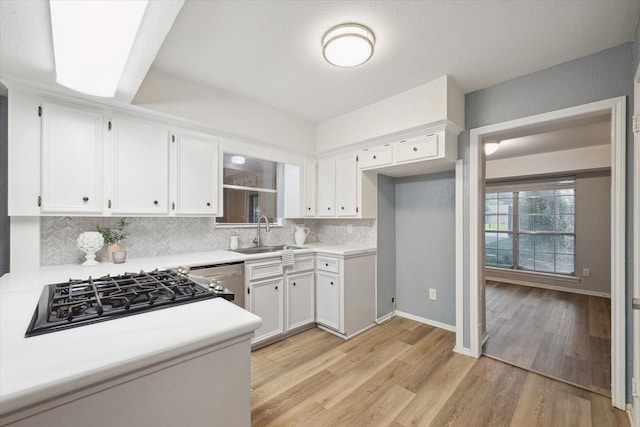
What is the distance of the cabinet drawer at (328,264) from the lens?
2984 mm

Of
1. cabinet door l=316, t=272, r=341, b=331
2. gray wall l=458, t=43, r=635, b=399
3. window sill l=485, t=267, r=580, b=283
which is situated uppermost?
gray wall l=458, t=43, r=635, b=399

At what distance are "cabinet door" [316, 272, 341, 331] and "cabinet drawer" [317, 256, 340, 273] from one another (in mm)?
60

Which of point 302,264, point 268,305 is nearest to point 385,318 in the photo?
point 302,264

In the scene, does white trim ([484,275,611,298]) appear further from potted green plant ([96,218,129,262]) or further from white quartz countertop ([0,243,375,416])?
potted green plant ([96,218,129,262])

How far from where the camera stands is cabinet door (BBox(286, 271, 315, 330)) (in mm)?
2912

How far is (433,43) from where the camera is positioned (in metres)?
1.95

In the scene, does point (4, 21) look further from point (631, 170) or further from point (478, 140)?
point (631, 170)

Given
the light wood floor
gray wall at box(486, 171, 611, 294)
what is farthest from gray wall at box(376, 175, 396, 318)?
gray wall at box(486, 171, 611, 294)

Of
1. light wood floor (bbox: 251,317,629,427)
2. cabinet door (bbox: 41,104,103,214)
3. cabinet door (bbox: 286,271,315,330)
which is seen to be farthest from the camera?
cabinet door (bbox: 286,271,315,330)

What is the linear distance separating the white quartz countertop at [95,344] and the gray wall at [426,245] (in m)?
2.81

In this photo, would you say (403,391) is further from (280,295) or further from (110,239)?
(110,239)

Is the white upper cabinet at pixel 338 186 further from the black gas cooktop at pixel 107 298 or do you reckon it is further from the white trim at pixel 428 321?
the black gas cooktop at pixel 107 298

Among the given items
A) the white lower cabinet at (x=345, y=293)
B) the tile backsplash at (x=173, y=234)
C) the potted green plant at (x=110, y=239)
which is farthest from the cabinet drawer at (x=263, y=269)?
the potted green plant at (x=110, y=239)

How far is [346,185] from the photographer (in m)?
3.35
